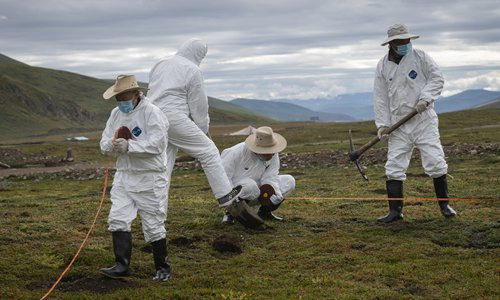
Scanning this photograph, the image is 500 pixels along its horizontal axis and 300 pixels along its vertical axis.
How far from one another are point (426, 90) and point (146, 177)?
4.91m

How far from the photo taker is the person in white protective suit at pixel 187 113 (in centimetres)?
1081

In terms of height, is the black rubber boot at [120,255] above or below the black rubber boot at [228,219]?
above

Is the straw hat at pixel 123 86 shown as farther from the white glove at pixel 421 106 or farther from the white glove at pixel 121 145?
the white glove at pixel 421 106

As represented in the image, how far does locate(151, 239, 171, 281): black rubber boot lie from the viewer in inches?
A: 338

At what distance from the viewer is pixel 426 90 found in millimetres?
10984

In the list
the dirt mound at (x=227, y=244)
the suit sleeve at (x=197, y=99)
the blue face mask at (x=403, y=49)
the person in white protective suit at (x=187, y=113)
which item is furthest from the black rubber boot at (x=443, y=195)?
the suit sleeve at (x=197, y=99)

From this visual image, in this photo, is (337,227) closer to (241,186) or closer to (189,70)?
(241,186)

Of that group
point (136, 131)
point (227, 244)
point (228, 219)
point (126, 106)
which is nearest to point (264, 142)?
point (228, 219)

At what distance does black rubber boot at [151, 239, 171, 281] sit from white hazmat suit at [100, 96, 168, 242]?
9 centimetres

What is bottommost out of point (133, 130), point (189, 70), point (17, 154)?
point (17, 154)

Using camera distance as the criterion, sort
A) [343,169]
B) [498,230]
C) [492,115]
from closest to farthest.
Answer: [498,230] < [343,169] < [492,115]

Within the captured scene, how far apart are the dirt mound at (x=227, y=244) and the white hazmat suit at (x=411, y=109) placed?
3043 millimetres

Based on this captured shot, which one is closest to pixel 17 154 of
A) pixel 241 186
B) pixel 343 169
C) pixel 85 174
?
pixel 85 174

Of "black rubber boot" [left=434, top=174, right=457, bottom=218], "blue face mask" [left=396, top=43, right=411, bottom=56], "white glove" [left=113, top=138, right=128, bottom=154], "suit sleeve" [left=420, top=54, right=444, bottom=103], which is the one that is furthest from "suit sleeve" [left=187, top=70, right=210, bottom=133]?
"black rubber boot" [left=434, top=174, right=457, bottom=218]
